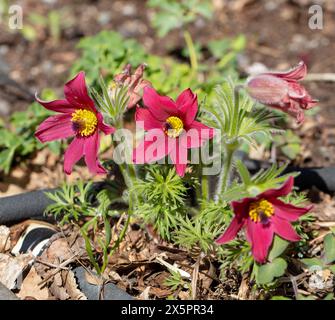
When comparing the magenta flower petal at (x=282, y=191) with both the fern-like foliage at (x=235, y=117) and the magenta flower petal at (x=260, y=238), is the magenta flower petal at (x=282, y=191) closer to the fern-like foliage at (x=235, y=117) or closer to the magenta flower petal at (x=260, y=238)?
the magenta flower petal at (x=260, y=238)

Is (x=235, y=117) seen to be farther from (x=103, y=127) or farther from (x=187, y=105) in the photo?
(x=103, y=127)

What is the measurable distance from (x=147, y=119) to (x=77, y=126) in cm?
22

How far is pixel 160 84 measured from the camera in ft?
9.02

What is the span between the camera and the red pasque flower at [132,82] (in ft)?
6.45

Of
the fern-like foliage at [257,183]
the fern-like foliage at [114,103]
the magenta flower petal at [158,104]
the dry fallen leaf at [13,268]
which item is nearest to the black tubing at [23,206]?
the dry fallen leaf at [13,268]

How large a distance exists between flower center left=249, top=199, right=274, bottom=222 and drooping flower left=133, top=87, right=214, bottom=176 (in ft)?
0.75

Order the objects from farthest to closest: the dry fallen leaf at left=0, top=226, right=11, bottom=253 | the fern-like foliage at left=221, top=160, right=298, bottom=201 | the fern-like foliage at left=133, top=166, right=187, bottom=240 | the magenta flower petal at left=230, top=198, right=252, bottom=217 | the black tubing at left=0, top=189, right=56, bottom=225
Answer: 1. the black tubing at left=0, top=189, right=56, bottom=225
2. the dry fallen leaf at left=0, top=226, right=11, bottom=253
3. the fern-like foliage at left=133, top=166, right=187, bottom=240
4. the fern-like foliage at left=221, top=160, right=298, bottom=201
5. the magenta flower petal at left=230, top=198, right=252, bottom=217

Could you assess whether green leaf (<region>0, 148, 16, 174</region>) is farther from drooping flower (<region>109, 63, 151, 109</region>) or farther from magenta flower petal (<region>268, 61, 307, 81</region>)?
magenta flower petal (<region>268, 61, 307, 81</region>)

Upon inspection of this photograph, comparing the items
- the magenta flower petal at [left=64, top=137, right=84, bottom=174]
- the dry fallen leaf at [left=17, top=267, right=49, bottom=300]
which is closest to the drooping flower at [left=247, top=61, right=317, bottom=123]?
the magenta flower petal at [left=64, top=137, right=84, bottom=174]

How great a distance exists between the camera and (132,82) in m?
1.99

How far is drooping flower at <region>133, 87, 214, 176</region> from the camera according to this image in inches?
72.9

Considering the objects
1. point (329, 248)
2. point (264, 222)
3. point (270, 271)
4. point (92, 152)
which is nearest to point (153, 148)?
point (92, 152)
